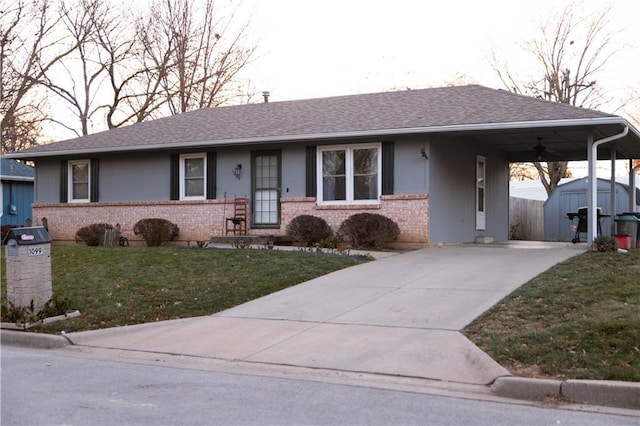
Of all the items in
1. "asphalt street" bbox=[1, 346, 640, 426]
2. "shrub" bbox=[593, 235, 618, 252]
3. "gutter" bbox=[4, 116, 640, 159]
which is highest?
"gutter" bbox=[4, 116, 640, 159]

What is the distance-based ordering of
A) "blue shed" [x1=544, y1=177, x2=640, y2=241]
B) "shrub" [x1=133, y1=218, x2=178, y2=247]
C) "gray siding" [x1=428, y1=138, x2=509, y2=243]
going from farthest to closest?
1. "blue shed" [x1=544, y1=177, x2=640, y2=241]
2. "shrub" [x1=133, y1=218, x2=178, y2=247]
3. "gray siding" [x1=428, y1=138, x2=509, y2=243]

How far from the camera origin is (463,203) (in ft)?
62.8

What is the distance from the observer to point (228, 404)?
6.00 m

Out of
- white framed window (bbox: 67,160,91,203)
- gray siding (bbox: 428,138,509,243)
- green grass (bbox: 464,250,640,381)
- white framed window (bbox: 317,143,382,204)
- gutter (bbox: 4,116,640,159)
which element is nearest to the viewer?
green grass (bbox: 464,250,640,381)

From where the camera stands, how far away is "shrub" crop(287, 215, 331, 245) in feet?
58.1

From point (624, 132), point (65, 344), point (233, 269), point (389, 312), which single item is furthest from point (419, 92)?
point (65, 344)

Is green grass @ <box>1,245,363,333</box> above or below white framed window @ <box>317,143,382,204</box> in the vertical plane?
below

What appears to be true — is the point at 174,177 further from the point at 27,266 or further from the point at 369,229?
the point at 27,266

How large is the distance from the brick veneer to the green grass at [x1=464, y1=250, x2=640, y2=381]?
6.15 meters

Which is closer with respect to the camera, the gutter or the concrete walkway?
the concrete walkway

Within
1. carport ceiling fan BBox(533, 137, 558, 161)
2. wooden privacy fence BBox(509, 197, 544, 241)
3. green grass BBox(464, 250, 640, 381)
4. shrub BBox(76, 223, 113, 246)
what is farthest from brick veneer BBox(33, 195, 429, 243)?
wooden privacy fence BBox(509, 197, 544, 241)

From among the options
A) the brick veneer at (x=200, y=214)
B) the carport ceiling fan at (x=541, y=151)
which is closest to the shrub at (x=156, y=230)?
the brick veneer at (x=200, y=214)

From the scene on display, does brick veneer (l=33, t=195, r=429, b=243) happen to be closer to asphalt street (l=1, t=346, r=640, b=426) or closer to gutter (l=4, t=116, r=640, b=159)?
gutter (l=4, t=116, r=640, b=159)

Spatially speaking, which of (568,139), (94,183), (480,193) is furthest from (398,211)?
(94,183)
